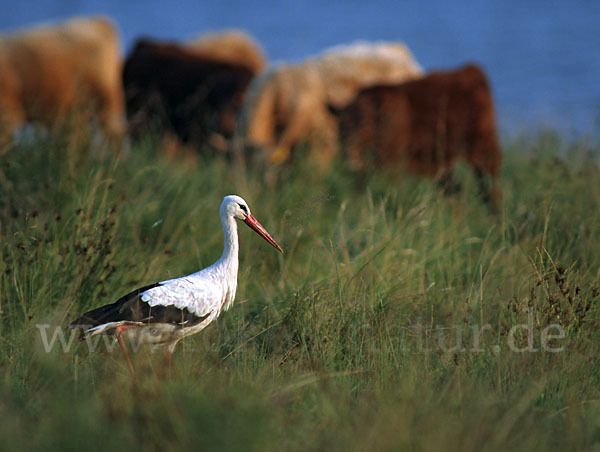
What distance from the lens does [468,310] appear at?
12.5ft

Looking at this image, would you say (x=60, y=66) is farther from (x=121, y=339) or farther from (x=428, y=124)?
(x=121, y=339)

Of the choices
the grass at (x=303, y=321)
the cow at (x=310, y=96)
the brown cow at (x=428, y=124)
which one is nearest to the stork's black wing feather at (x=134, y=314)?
the grass at (x=303, y=321)

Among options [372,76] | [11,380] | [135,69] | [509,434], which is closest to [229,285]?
[11,380]

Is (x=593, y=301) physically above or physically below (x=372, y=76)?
below

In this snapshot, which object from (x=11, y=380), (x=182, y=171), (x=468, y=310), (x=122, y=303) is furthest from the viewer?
(x=182, y=171)

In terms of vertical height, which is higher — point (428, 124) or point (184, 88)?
point (184, 88)

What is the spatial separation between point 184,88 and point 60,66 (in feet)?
5.86

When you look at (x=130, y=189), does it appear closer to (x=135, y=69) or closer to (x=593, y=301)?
(x=593, y=301)

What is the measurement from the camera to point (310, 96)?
9.38m

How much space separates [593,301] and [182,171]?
3206mm

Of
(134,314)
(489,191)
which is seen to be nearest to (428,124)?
(489,191)

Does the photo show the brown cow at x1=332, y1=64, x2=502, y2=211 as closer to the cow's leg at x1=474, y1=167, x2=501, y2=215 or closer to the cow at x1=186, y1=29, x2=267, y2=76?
the cow's leg at x1=474, y1=167, x2=501, y2=215

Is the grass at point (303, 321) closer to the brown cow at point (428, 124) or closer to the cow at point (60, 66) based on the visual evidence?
the brown cow at point (428, 124)

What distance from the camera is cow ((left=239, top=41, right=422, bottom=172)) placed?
8258mm
